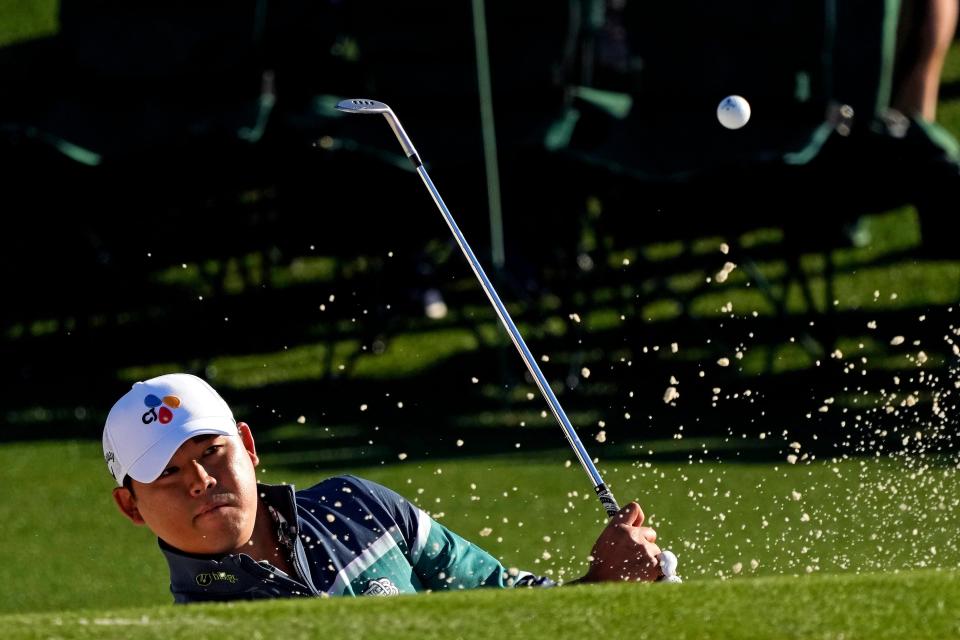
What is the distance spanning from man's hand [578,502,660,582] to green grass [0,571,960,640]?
1.07ft

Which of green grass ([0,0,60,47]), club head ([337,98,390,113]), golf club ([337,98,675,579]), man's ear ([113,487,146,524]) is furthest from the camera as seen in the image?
green grass ([0,0,60,47])

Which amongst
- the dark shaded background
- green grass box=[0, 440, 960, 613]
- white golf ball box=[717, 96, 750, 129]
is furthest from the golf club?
the dark shaded background

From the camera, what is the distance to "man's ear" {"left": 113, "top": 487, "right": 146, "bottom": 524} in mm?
3924

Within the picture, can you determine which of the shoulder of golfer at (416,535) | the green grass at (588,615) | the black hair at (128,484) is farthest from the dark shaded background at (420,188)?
the green grass at (588,615)

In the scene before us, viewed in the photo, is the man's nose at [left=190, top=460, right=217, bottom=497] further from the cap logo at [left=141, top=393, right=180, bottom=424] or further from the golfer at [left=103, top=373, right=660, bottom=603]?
the cap logo at [left=141, top=393, right=180, bottom=424]

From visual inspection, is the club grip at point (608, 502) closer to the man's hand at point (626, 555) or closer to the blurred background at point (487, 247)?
the man's hand at point (626, 555)

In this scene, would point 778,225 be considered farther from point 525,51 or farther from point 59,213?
point 59,213

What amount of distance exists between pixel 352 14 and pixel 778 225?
Answer: 225 centimetres

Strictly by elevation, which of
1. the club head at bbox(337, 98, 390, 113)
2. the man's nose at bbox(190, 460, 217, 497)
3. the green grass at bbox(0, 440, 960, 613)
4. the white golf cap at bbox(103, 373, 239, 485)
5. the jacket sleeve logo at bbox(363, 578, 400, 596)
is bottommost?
the green grass at bbox(0, 440, 960, 613)

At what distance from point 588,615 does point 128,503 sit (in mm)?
1127

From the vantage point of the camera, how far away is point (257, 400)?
29.0 feet

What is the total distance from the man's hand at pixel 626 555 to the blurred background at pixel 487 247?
2.82 metres

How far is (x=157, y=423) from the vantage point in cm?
386

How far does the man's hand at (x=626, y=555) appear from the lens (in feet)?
12.5
